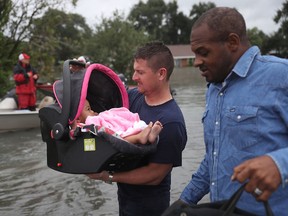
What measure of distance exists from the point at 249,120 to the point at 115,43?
31431mm

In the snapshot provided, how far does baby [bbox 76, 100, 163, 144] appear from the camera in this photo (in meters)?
2.74

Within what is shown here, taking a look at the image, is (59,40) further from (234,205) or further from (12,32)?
(234,205)

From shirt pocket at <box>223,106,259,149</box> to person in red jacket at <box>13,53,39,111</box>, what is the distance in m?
11.0

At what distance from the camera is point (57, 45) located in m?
19.8

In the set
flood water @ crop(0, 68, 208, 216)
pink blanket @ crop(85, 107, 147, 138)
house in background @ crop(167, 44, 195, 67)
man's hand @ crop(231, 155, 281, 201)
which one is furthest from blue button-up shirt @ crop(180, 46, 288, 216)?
house in background @ crop(167, 44, 195, 67)

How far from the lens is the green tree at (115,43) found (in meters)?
31.9

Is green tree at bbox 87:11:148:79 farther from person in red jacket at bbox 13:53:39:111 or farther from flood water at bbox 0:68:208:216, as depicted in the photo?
flood water at bbox 0:68:208:216

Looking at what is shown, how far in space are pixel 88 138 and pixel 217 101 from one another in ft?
2.92

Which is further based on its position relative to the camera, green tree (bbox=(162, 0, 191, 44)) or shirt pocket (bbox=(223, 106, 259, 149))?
green tree (bbox=(162, 0, 191, 44))

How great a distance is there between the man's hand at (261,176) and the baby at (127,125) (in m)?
1.01

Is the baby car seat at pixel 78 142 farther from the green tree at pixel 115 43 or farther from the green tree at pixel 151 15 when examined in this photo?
the green tree at pixel 151 15

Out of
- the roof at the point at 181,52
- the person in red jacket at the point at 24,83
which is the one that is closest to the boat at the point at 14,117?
the person in red jacket at the point at 24,83

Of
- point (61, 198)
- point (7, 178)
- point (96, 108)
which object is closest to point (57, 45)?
point (7, 178)

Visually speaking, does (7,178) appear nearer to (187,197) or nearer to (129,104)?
(129,104)
